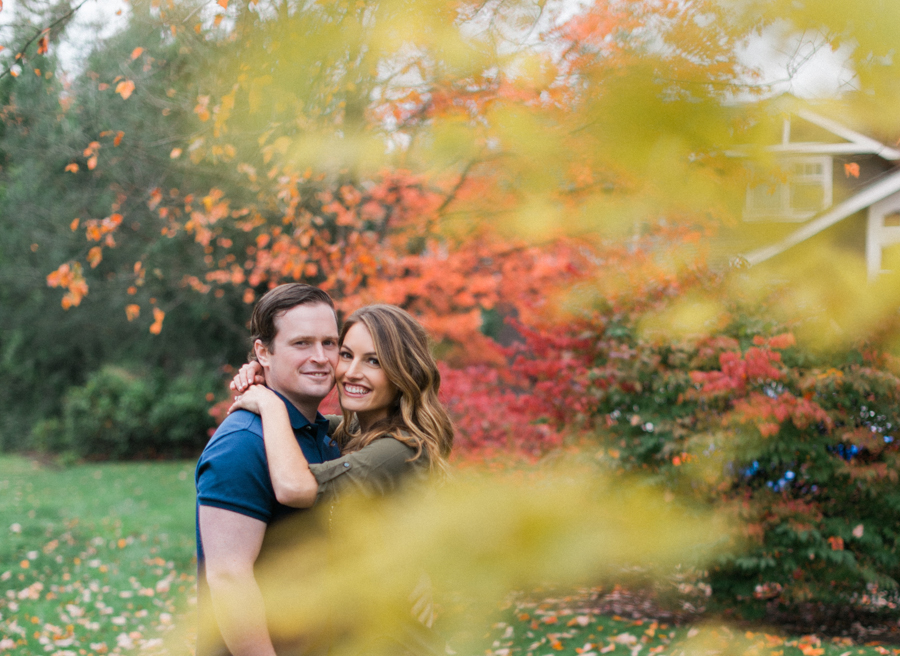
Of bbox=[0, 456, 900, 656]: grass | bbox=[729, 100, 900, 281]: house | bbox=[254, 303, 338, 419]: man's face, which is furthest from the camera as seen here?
bbox=[0, 456, 900, 656]: grass

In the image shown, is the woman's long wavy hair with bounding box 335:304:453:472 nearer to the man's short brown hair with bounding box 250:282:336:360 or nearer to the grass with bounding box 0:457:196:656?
the man's short brown hair with bounding box 250:282:336:360

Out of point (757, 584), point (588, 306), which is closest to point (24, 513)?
point (588, 306)

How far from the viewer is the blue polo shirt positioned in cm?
189

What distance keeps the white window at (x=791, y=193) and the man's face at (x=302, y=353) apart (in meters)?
1.43

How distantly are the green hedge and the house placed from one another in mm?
16496

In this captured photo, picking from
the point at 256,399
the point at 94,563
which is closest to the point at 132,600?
the point at 94,563

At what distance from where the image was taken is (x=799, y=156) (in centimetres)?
112

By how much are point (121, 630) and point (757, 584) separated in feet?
18.1

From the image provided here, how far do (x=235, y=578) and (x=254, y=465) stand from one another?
333 mm

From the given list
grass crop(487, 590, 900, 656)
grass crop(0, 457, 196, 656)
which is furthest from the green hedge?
grass crop(487, 590, 900, 656)

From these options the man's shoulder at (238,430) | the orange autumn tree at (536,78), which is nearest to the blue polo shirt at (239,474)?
the man's shoulder at (238,430)

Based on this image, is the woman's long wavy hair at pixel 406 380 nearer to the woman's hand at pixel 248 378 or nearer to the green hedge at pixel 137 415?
the woman's hand at pixel 248 378

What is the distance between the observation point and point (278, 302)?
2.25 m

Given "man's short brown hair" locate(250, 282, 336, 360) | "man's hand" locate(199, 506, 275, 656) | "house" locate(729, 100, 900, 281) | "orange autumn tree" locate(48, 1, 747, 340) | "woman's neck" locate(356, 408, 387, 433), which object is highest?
"orange autumn tree" locate(48, 1, 747, 340)
